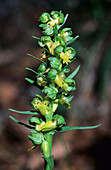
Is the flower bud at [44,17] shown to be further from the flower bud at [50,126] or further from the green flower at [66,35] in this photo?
the flower bud at [50,126]

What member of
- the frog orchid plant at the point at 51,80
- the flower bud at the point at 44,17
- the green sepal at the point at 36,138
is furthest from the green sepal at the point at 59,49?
the green sepal at the point at 36,138

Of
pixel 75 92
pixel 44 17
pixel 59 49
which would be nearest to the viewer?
pixel 59 49

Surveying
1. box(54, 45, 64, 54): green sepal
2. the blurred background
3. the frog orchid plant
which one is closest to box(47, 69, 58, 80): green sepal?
the frog orchid plant

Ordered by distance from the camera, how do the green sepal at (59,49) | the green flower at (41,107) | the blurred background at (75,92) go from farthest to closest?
1. the blurred background at (75,92)
2. the green flower at (41,107)
3. the green sepal at (59,49)

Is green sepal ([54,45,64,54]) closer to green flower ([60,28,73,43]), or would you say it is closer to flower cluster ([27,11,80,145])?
flower cluster ([27,11,80,145])

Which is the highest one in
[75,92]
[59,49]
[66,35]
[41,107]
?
[75,92]

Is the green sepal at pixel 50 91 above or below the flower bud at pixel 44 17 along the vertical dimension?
below

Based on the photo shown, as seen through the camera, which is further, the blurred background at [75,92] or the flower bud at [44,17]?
A: the blurred background at [75,92]

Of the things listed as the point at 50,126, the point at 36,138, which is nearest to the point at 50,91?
the point at 50,126

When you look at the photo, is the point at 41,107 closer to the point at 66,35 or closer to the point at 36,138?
the point at 36,138
